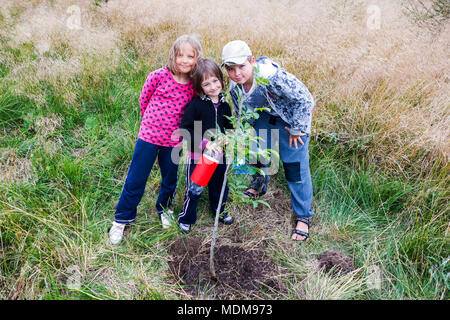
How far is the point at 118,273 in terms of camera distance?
1.84 m

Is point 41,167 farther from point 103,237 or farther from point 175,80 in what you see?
point 175,80

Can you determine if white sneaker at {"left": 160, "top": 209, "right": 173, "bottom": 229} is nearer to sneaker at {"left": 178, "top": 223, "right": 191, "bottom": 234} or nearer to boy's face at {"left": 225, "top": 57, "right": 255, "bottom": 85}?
sneaker at {"left": 178, "top": 223, "right": 191, "bottom": 234}

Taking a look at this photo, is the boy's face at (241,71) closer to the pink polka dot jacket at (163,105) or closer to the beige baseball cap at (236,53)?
the beige baseball cap at (236,53)

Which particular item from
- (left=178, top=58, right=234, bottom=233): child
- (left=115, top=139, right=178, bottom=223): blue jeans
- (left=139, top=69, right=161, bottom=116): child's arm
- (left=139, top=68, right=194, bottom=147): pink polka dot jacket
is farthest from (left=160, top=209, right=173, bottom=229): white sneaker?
(left=139, top=69, right=161, bottom=116): child's arm

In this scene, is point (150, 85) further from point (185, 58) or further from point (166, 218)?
point (166, 218)

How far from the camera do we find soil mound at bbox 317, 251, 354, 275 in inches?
75.7

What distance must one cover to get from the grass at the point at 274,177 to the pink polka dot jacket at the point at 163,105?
703 mm

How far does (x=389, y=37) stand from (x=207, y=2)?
2.98 m

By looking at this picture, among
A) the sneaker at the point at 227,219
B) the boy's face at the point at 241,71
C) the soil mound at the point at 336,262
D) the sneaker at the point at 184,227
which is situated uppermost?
the boy's face at the point at 241,71

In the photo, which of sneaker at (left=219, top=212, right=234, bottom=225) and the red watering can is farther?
sneaker at (left=219, top=212, right=234, bottom=225)

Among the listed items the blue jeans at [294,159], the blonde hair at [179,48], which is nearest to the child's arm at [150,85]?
the blonde hair at [179,48]

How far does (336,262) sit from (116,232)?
1.61 m

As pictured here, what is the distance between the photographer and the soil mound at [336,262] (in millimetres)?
1923

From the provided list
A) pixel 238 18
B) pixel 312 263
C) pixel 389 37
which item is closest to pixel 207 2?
pixel 238 18
